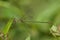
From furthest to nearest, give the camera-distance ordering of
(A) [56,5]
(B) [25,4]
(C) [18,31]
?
1. (B) [25,4]
2. (A) [56,5]
3. (C) [18,31]

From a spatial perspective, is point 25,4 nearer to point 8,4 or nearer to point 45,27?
point 8,4

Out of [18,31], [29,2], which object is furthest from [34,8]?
[18,31]

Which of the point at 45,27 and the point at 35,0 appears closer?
the point at 45,27

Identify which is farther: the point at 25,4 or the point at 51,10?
the point at 25,4

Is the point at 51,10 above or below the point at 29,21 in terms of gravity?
above

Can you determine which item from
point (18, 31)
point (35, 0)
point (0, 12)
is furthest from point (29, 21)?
point (35, 0)

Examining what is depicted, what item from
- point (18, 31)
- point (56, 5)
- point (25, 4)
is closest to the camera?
point (18, 31)

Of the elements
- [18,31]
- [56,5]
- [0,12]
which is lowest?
[18,31]

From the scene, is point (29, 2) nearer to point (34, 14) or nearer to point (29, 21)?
point (34, 14)

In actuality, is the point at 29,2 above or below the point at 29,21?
above
